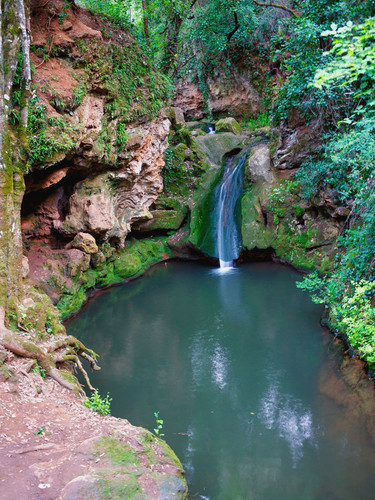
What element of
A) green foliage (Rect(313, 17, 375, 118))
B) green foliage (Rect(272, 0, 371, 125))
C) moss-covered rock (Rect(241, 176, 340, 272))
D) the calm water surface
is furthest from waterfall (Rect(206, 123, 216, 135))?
green foliage (Rect(313, 17, 375, 118))

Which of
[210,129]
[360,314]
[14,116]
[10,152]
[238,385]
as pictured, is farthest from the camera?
[210,129]

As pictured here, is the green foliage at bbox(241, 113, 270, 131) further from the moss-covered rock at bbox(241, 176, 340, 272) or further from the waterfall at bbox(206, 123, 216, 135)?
the moss-covered rock at bbox(241, 176, 340, 272)

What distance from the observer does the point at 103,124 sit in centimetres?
1039

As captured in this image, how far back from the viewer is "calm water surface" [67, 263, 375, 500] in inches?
214

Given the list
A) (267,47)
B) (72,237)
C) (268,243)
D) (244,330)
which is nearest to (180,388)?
(244,330)

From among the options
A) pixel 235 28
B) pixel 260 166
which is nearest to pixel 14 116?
pixel 260 166

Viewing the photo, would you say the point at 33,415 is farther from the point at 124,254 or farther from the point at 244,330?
the point at 124,254

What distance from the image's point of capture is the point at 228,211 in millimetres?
15594

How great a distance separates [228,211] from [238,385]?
9120 mm

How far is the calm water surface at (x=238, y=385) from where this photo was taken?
545 centimetres

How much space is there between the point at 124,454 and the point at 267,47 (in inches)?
815

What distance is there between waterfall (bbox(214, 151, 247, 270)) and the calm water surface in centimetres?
221

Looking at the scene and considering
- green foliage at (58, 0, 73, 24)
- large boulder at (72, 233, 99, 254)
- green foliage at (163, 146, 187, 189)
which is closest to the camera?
green foliage at (58, 0, 73, 24)

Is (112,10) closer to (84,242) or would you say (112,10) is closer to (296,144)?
(84,242)
